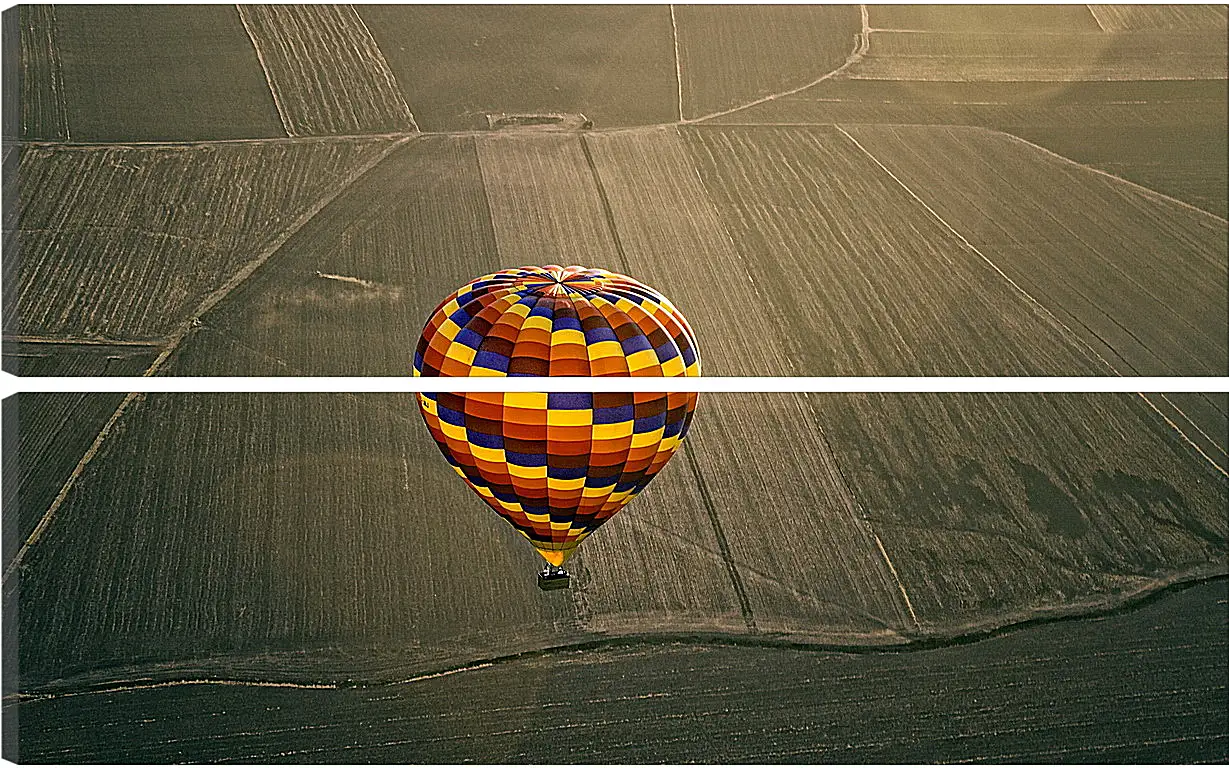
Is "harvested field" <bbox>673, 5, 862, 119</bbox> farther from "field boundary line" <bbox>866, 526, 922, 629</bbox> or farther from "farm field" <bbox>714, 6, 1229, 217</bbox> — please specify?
"field boundary line" <bbox>866, 526, 922, 629</bbox>

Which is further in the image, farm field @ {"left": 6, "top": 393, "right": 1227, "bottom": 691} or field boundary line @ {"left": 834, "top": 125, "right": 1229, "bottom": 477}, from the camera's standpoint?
field boundary line @ {"left": 834, "top": 125, "right": 1229, "bottom": 477}

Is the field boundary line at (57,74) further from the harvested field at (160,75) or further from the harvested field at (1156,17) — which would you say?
the harvested field at (1156,17)

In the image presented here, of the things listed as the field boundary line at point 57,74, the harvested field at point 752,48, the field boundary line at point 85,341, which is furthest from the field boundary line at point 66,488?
the harvested field at point 752,48

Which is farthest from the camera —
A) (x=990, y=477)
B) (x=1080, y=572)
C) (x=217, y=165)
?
A: (x=217, y=165)

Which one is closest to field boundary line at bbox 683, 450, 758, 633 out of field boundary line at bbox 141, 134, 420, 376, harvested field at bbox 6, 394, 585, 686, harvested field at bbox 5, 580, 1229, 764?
harvested field at bbox 5, 580, 1229, 764

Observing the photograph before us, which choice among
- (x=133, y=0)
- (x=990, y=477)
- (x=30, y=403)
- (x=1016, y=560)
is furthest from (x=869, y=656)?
(x=133, y=0)

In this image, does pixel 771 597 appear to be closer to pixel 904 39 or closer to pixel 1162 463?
pixel 1162 463
